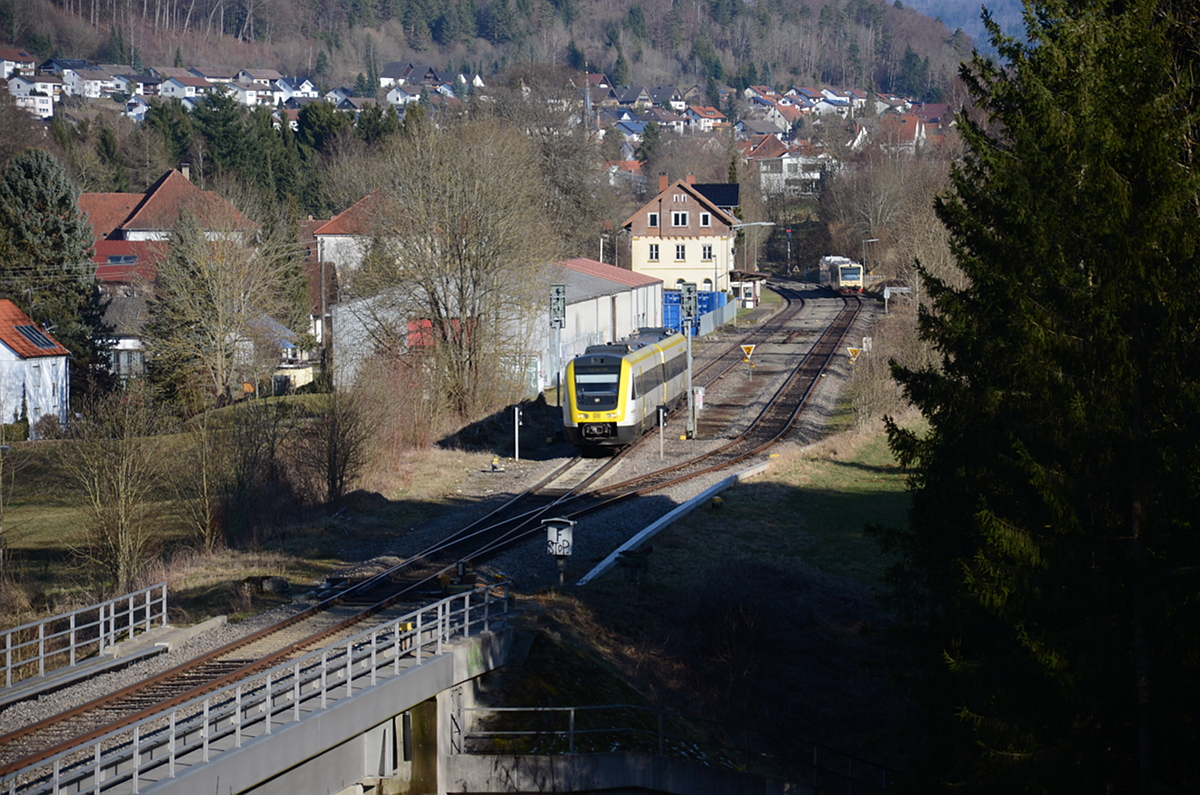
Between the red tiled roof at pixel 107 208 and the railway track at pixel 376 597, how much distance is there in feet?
194

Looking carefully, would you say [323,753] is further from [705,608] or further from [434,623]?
[705,608]

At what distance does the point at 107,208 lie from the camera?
81.2 meters

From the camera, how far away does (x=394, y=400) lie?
97.5ft

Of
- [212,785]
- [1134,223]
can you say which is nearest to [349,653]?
[212,785]

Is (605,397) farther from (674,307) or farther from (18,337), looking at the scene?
(674,307)

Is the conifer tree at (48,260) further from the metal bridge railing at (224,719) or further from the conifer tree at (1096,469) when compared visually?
the conifer tree at (1096,469)

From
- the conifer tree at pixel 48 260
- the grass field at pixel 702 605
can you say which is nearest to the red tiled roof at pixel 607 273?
the conifer tree at pixel 48 260

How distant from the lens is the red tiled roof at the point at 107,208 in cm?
7981

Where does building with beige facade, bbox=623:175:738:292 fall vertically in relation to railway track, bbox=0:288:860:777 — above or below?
above

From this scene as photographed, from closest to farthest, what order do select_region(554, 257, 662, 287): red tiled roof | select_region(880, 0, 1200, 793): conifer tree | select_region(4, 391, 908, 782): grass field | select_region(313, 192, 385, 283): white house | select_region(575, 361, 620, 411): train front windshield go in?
select_region(880, 0, 1200, 793): conifer tree → select_region(4, 391, 908, 782): grass field → select_region(575, 361, 620, 411): train front windshield → select_region(554, 257, 662, 287): red tiled roof → select_region(313, 192, 385, 283): white house

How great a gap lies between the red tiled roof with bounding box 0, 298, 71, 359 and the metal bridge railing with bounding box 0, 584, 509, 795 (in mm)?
34638

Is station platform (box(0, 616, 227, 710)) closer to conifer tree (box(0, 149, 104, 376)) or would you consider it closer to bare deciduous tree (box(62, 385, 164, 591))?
bare deciduous tree (box(62, 385, 164, 591))

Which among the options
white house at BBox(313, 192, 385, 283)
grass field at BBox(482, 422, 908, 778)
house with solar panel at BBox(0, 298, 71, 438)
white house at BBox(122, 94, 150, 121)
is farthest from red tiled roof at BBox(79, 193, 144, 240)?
white house at BBox(122, 94, 150, 121)

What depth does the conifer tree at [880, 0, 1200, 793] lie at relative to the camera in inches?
375
